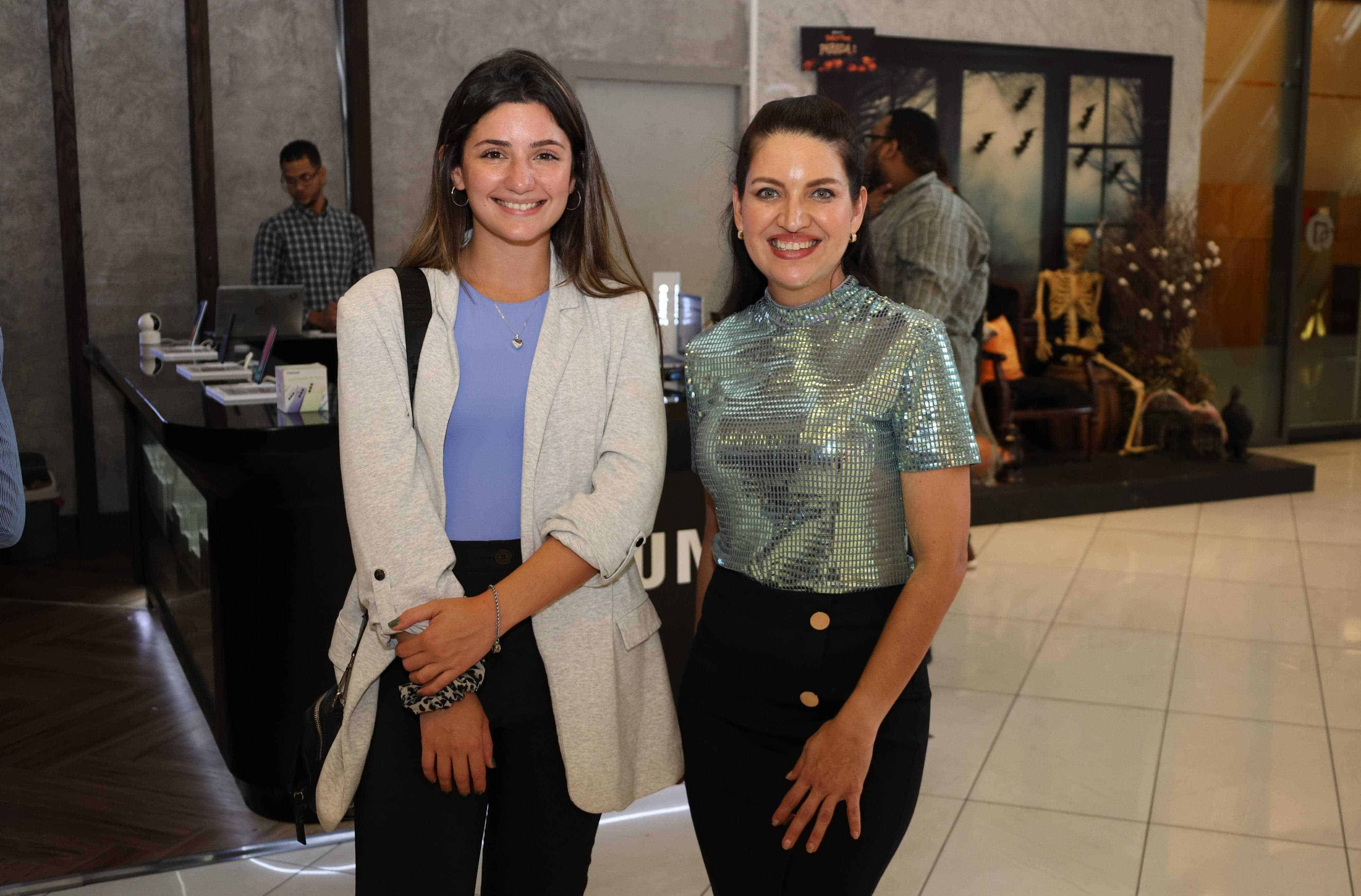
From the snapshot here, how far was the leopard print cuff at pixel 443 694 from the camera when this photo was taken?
155cm

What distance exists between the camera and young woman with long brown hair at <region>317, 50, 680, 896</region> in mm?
1533

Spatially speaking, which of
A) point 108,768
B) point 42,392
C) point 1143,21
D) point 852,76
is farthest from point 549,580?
point 1143,21

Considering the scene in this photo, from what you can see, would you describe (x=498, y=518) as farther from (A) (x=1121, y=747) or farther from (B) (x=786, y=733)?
(A) (x=1121, y=747)

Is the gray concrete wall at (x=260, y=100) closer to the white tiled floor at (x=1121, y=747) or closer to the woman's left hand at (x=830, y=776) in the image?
the white tiled floor at (x=1121, y=747)

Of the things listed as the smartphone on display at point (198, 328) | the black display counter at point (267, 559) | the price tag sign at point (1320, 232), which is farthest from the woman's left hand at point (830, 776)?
the price tag sign at point (1320, 232)

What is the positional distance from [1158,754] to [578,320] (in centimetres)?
265

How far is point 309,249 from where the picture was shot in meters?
5.97

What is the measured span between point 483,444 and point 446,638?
0.84 feet

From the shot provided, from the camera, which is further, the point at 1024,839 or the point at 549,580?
the point at 1024,839

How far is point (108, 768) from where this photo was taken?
3479 millimetres

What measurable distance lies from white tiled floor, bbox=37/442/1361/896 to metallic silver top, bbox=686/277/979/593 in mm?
1503

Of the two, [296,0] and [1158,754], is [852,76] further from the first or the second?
[1158,754]

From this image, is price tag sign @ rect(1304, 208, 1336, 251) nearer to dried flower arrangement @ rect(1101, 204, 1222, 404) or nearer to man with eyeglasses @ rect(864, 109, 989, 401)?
dried flower arrangement @ rect(1101, 204, 1222, 404)

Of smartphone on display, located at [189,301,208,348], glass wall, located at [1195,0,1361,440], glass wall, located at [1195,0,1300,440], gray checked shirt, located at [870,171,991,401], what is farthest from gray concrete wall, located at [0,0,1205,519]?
glass wall, located at [1195,0,1361,440]
